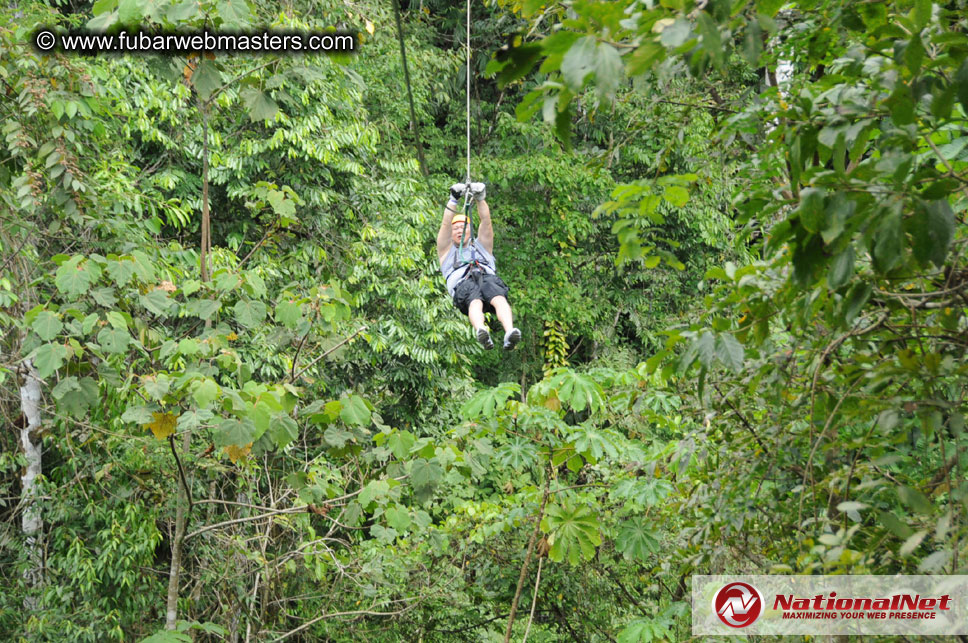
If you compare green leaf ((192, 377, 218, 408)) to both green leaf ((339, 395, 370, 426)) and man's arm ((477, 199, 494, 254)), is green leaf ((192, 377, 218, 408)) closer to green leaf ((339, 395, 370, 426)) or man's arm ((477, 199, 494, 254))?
green leaf ((339, 395, 370, 426))

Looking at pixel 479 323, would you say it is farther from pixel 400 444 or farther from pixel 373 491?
pixel 373 491

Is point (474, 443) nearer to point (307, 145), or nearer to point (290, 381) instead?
point (290, 381)

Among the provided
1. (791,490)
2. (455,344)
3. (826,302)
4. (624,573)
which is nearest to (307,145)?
(455,344)

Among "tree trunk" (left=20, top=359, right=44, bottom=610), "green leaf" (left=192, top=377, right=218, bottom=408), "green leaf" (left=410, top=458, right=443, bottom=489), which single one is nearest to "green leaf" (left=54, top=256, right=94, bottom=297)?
"green leaf" (left=192, top=377, right=218, bottom=408)

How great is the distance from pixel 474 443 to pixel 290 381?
706 mm

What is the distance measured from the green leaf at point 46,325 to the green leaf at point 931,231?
2318 millimetres

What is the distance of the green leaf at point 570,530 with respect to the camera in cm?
337

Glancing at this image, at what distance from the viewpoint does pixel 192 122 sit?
7.15 meters

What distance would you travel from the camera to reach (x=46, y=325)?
2.55 m

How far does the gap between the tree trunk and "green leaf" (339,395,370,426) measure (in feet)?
10.7

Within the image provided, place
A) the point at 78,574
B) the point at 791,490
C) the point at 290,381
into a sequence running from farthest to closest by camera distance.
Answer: the point at 78,574 < the point at 290,381 < the point at 791,490

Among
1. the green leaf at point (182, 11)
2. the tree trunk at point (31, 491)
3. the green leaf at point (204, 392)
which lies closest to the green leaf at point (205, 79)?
the green leaf at point (182, 11)

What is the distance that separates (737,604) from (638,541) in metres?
0.91

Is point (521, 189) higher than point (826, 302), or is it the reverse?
point (521, 189)
